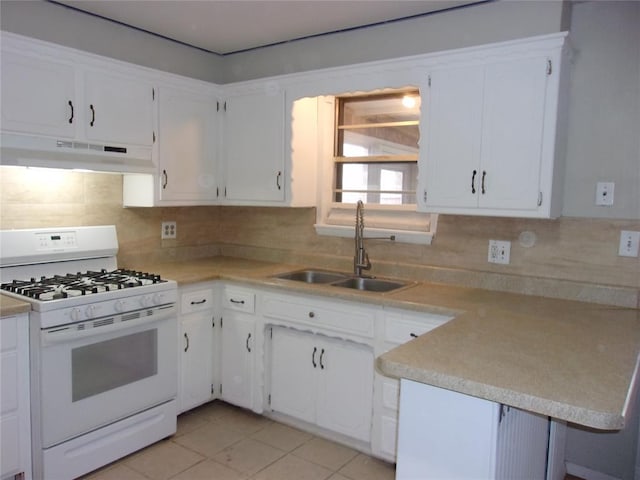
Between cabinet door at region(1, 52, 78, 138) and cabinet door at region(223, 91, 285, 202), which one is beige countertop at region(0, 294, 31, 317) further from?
cabinet door at region(223, 91, 285, 202)

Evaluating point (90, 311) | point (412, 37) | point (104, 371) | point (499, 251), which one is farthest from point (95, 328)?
point (412, 37)

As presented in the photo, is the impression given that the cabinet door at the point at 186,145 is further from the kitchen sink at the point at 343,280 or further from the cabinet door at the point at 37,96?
the kitchen sink at the point at 343,280

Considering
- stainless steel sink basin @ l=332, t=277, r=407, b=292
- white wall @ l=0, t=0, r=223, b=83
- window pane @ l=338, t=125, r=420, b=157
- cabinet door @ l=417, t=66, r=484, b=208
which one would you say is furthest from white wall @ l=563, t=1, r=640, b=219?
white wall @ l=0, t=0, r=223, b=83

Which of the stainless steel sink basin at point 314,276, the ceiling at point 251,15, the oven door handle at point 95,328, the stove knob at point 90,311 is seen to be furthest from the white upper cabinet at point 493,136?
the stove knob at point 90,311

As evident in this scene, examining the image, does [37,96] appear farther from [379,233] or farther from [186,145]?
[379,233]

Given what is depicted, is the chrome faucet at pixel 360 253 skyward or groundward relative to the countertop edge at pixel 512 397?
skyward

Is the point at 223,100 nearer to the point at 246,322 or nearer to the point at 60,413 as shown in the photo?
the point at 246,322

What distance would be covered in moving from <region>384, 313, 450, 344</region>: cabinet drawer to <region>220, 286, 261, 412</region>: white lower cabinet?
90 centimetres

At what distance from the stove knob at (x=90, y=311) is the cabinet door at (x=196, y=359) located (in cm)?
62

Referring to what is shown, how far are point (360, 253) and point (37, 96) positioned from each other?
6.31 feet

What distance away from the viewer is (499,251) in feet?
8.84

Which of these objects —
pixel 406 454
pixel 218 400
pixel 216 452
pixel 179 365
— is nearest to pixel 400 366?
pixel 406 454

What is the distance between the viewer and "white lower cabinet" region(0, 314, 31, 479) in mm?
2137

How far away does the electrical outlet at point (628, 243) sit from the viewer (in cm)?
234
